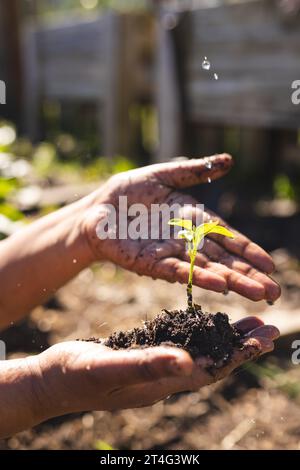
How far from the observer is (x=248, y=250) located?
181 centimetres

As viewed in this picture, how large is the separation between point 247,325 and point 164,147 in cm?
429

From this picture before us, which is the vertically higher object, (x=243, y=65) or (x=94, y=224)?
(x=243, y=65)

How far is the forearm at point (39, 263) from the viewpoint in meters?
2.08

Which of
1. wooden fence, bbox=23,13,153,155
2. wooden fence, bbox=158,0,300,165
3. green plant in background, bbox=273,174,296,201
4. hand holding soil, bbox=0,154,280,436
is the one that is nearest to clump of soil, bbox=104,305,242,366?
hand holding soil, bbox=0,154,280,436

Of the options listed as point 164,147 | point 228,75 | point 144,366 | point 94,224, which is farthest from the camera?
point 164,147

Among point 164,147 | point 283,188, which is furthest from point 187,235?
point 164,147

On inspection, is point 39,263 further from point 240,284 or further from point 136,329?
point 240,284

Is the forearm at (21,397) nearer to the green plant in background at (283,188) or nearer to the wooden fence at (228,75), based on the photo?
the wooden fence at (228,75)

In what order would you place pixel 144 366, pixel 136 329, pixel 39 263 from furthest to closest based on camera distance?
pixel 39 263, pixel 136 329, pixel 144 366

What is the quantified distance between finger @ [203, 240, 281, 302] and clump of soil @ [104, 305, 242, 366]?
0.15 m

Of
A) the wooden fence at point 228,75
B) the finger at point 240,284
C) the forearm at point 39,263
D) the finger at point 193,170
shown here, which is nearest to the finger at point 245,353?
the finger at point 240,284

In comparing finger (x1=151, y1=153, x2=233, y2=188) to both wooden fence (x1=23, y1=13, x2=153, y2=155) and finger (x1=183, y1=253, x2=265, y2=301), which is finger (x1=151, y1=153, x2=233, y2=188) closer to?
finger (x1=183, y1=253, x2=265, y2=301)

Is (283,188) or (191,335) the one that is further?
(283,188)

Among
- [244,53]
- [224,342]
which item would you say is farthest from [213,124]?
[224,342]
